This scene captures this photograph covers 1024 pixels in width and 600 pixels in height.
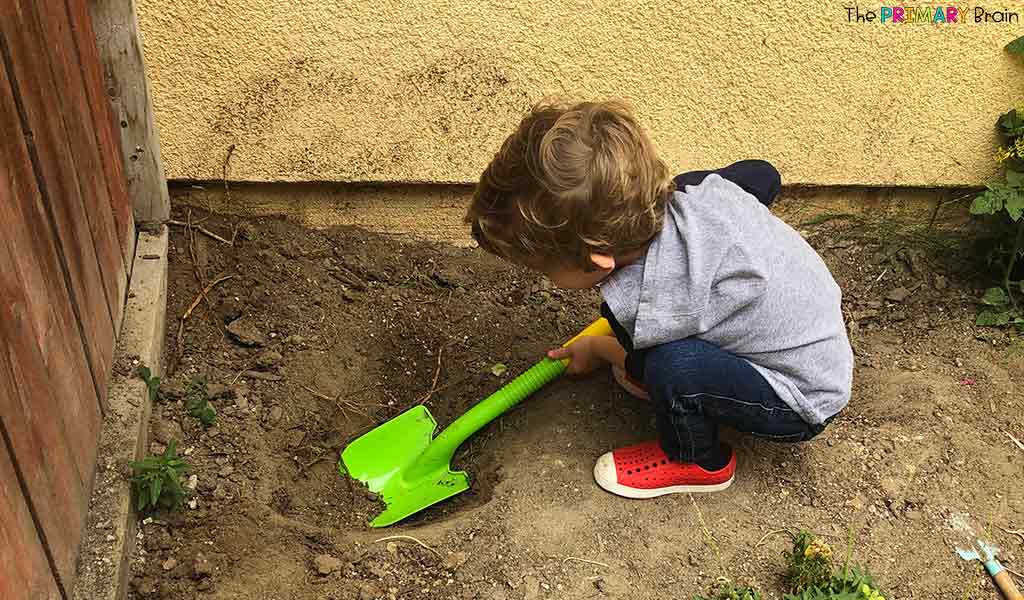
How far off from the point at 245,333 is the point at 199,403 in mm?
331

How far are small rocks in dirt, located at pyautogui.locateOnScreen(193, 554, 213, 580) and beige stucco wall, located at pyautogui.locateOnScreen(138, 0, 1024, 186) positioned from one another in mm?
1354

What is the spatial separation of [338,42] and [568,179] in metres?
1.21

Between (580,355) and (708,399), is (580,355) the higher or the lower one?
the lower one

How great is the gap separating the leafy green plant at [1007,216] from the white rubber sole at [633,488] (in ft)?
4.11

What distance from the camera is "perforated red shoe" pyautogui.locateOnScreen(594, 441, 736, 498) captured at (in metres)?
2.15

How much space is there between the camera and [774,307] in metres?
1.95

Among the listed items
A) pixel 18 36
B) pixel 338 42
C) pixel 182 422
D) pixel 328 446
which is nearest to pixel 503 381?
pixel 328 446

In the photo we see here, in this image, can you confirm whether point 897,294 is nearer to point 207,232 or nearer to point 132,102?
point 207,232

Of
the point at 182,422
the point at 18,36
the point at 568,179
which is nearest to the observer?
the point at 18,36

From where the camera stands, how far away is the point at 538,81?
2.77m

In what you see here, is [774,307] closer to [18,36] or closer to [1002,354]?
[1002,354]

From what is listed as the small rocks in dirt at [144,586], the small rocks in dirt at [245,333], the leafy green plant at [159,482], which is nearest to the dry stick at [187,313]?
the small rocks in dirt at [245,333]

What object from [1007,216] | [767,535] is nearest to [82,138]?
[767,535]

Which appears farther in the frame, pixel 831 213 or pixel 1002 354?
pixel 831 213
